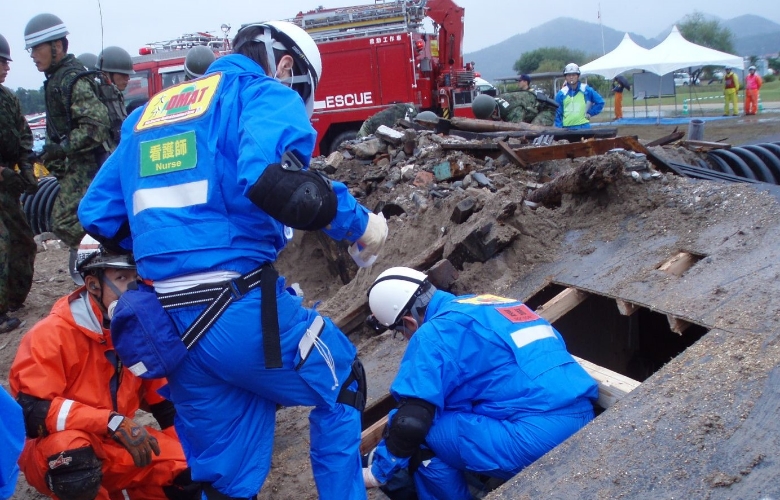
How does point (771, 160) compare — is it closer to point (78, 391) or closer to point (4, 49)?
point (78, 391)

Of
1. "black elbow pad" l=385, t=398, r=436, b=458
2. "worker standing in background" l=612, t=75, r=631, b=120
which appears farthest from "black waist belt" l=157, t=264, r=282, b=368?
"worker standing in background" l=612, t=75, r=631, b=120

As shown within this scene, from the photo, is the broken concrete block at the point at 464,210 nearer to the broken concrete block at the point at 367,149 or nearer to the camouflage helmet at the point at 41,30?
the broken concrete block at the point at 367,149

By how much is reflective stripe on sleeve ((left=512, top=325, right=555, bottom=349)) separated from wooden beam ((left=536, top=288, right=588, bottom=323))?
0.76 metres

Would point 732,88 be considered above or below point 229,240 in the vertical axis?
above

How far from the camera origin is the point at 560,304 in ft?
13.1

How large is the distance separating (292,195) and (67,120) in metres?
4.34

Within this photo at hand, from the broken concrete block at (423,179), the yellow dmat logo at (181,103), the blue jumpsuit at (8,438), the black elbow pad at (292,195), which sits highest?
the yellow dmat logo at (181,103)

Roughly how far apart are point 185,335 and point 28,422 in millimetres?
1081

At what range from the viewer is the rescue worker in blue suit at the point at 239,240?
2.32 meters

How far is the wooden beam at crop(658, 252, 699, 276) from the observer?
3.91 meters

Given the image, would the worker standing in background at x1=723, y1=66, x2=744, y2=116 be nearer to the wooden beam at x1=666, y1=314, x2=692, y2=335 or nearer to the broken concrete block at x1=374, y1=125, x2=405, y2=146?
the broken concrete block at x1=374, y1=125, x2=405, y2=146

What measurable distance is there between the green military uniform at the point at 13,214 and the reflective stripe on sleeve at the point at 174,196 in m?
4.47

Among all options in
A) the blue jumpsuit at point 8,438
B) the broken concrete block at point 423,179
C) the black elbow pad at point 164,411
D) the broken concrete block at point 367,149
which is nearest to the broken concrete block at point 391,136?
the broken concrete block at point 367,149

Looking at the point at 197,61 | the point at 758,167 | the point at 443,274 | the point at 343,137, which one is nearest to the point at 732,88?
the point at 343,137
